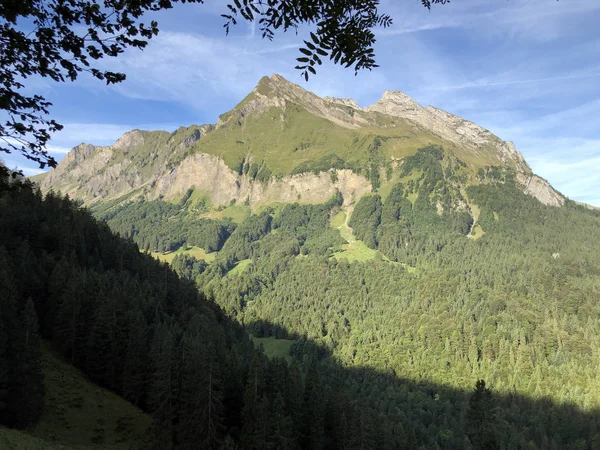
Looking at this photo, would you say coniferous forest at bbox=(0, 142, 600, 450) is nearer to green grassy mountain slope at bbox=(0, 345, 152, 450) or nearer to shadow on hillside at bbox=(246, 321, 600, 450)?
shadow on hillside at bbox=(246, 321, 600, 450)

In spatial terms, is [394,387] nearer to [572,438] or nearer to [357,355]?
[357,355]

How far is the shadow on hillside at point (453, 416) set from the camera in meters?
73.2

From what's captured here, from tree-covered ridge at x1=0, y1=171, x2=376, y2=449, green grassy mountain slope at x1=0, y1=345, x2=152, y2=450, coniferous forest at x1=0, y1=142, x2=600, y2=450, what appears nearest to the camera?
green grassy mountain slope at x1=0, y1=345, x2=152, y2=450

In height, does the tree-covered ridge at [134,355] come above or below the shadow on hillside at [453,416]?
above

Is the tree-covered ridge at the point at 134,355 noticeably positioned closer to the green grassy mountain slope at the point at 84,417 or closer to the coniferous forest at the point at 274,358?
the coniferous forest at the point at 274,358

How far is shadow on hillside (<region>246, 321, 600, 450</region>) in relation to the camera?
7318 cm

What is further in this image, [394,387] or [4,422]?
[394,387]

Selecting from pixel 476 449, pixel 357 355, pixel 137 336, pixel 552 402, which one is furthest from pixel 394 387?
pixel 137 336

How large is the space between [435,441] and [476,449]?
29270 mm

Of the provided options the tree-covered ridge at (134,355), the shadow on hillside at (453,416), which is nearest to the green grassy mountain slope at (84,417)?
the tree-covered ridge at (134,355)

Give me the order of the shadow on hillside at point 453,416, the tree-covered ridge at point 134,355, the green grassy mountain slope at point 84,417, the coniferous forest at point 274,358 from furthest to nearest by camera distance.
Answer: the shadow on hillside at point 453,416 → the coniferous forest at point 274,358 → the tree-covered ridge at point 134,355 → the green grassy mountain slope at point 84,417

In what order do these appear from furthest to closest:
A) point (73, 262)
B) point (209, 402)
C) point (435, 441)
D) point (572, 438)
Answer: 1. point (572, 438)
2. point (435, 441)
3. point (73, 262)
4. point (209, 402)

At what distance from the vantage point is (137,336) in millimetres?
61062

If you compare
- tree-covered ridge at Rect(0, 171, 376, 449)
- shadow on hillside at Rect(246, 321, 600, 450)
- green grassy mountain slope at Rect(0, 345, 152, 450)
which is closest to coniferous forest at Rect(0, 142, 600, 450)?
tree-covered ridge at Rect(0, 171, 376, 449)
